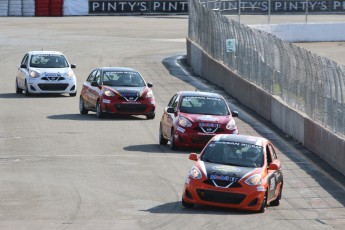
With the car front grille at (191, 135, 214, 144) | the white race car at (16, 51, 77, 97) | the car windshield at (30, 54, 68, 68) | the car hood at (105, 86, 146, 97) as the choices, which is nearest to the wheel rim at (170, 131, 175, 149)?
the car front grille at (191, 135, 214, 144)

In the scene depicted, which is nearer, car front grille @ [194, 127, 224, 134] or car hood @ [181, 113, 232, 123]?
car front grille @ [194, 127, 224, 134]

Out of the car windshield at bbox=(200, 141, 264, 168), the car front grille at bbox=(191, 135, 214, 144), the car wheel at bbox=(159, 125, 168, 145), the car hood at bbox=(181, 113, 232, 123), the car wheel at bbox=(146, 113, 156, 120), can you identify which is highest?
the car windshield at bbox=(200, 141, 264, 168)

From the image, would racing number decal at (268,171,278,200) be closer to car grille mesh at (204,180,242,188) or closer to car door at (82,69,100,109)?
car grille mesh at (204,180,242,188)

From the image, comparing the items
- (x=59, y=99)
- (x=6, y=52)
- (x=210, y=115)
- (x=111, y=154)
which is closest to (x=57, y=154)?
(x=111, y=154)

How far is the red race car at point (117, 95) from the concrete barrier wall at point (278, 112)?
3.59m

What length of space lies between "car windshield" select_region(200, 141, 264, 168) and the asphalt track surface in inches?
35.0

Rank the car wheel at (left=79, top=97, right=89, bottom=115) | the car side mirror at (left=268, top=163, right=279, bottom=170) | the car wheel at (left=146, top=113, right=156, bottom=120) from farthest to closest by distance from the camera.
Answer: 1. the car wheel at (left=79, top=97, right=89, bottom=115)
2. the car wheel at (left=146, top=113, right=156, bottom=120)
3. the car side mirror at (left=268, top=163, right=279, bottom=170)

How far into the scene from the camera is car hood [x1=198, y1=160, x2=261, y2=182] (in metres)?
18.9

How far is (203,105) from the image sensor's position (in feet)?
90.1

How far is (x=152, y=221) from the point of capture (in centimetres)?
1767

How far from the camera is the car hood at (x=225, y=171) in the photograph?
61.9 feet

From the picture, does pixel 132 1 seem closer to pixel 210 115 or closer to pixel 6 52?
pixel 6 52

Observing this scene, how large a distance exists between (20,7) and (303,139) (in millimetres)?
49102

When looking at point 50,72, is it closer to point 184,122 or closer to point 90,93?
point 90,93
